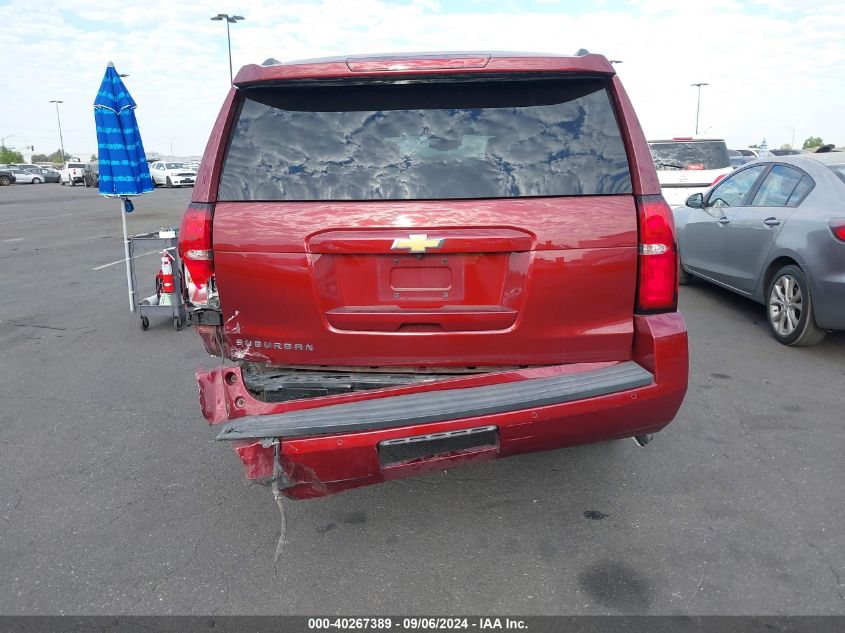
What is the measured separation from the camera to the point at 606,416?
2756mm

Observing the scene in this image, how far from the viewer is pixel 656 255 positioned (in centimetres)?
276

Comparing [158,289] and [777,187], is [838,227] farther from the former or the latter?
[158,289]

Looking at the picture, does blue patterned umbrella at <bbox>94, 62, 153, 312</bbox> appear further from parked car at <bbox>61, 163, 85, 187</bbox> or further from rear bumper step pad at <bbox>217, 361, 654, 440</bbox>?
parked car at <bbox>61, 163, 85, 187</bbox>

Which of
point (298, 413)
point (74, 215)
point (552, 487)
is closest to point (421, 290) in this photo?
point (298, 413)

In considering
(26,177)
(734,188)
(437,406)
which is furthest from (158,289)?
(26,177)

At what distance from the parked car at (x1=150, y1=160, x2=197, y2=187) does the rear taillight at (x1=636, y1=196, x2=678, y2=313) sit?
47.0 metres

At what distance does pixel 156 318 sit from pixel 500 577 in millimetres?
5903

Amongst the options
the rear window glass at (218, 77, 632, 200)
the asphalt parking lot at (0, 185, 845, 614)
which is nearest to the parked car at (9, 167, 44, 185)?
the asphalt parking lot at (0, 185, 845, 614)

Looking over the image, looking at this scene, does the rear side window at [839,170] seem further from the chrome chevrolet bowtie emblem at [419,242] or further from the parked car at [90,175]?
the parked car at [90,175]

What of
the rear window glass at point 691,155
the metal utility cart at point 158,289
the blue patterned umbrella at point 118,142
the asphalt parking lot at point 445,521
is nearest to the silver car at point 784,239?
the asphalt parking lot at point 445,521

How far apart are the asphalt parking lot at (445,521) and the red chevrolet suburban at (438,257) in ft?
1.68

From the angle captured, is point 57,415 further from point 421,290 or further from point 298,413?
point 421,290

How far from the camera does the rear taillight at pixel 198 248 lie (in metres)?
2.82

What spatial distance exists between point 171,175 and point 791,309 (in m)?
46.2
